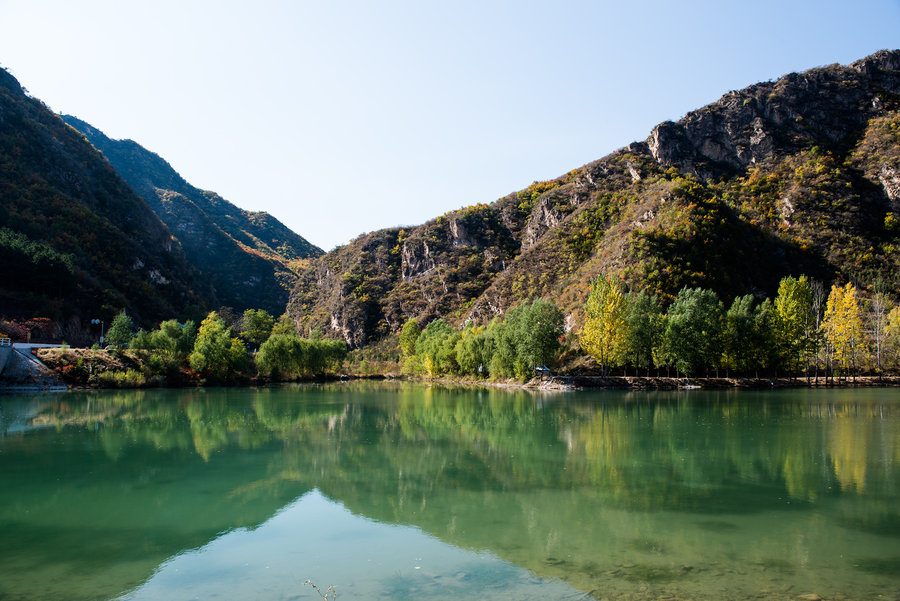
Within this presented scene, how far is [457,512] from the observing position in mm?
14273

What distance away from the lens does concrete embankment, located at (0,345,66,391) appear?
5591cm

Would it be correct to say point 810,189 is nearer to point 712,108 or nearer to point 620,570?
point 712,108

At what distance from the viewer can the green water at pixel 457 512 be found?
9805 mm

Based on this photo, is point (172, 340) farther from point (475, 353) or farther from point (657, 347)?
point (657, 347)

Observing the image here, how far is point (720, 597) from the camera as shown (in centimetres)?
888

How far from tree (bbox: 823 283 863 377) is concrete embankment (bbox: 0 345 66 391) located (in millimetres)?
89578

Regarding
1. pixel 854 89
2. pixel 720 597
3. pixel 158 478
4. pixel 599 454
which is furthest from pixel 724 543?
pixel 854 89

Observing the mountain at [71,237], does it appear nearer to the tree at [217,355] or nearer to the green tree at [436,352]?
the tree at [217,355]

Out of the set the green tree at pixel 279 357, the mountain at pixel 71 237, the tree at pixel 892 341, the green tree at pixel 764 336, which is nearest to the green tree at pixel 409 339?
the green tree at pixel 279 357

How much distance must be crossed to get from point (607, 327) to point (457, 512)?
5420cm

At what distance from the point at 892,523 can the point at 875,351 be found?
2732 inches

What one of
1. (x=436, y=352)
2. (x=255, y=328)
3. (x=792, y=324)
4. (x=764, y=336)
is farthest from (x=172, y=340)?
(x=792, y=324)

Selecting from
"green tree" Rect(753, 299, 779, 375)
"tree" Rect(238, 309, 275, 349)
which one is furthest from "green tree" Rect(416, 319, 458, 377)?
"green tree" Rect(753, 299, 779, 375)

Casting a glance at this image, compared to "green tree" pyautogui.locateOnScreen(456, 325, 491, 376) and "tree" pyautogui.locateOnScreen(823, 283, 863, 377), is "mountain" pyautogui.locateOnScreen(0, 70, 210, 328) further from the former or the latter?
"tree" pyautogui.locateOnScreen(823, 283, 863, 377)
